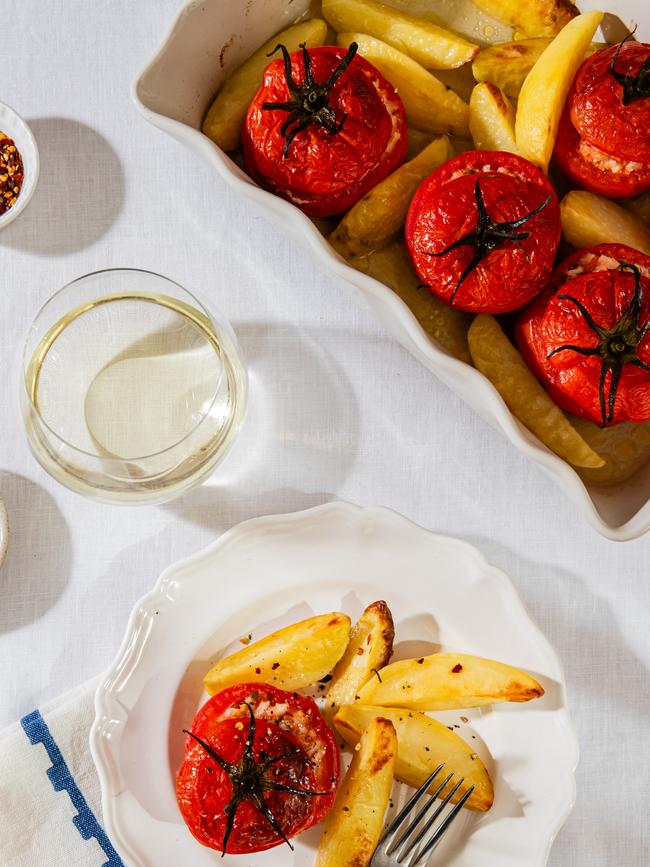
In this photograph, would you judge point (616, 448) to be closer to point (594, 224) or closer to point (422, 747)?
point (594, 224)

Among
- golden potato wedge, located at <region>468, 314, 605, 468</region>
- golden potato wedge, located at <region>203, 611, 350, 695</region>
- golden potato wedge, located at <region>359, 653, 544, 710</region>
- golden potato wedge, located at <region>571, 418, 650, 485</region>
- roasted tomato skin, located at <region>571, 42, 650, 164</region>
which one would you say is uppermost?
roasted tomato skin, located at <region>571, 42, 650, 164</region>

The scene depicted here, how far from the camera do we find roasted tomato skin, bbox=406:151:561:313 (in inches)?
44.5

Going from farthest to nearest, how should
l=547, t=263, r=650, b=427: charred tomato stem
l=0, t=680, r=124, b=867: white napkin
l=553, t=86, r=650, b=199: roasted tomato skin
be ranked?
l=0, t=680, r=124, b=867: white napkin → l=553, t=86, r=650, b=199: roasted tomato skin → l=547, t=263, r=650, b=427: charred tomato stem

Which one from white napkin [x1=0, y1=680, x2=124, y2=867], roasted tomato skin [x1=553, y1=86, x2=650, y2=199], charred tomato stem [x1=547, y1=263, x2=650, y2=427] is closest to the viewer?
charred tomato stem [x1=547, y1=263, x2=650, y2=427]

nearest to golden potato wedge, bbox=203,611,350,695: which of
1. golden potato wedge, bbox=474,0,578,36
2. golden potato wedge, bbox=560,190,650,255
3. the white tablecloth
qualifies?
the white tablecloth

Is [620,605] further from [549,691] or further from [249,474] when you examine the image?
[249,474]

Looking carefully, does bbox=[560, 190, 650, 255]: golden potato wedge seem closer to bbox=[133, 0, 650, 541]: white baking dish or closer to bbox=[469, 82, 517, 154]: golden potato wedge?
bbox=[469, 82, 517, 154]: golden potato wedge

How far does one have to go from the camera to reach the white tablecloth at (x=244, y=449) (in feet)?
4.38

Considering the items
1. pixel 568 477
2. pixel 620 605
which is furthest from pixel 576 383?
pixel 620 605

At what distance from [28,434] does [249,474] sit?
300 millimetres

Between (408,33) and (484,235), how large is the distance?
32 cm

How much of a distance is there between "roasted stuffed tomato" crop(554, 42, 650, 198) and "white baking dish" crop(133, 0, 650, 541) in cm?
12

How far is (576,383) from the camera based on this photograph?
114 cm

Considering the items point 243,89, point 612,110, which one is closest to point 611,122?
point 612,110
